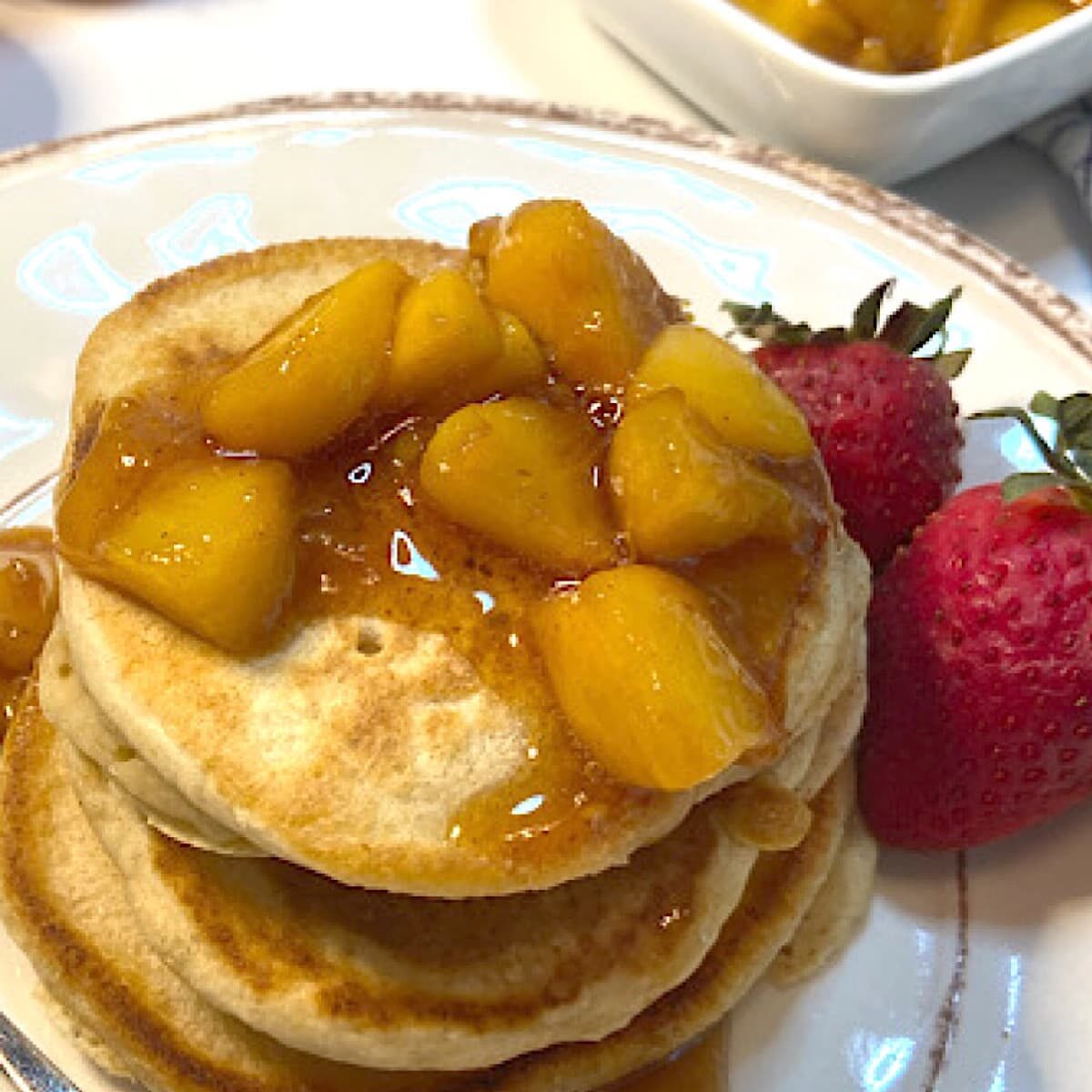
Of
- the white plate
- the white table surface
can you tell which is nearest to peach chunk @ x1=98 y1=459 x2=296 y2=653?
the white plate

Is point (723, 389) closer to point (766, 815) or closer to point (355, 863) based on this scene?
point (766, 815)

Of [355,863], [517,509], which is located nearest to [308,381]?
[517,509]

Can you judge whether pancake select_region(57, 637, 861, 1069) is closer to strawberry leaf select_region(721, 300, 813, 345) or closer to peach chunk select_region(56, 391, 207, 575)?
peach chunk select_region(56, 391, 207, 575)

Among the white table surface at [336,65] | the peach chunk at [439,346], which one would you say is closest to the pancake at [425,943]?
the peach chunk at [439,346]

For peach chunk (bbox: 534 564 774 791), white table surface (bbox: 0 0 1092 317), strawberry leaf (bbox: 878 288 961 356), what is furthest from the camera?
white table surface (bbox: 0 0 1092 317)

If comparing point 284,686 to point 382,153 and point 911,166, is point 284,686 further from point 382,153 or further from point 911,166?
point 911,166
